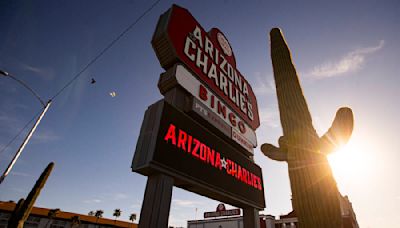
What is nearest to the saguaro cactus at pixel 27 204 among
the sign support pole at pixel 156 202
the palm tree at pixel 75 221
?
the sign support pole at pixel 156 202

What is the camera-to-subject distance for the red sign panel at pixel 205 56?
6730mm

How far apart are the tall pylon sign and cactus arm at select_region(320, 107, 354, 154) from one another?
3.44 metres

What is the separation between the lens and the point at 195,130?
6.06 metres

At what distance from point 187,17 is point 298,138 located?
6.76 meters

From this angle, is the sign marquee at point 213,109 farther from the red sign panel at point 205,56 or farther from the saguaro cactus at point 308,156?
the saguaro cactus at point 308,156

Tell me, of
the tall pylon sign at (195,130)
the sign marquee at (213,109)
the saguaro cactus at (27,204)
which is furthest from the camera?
the saguaro cactus at (27,204)

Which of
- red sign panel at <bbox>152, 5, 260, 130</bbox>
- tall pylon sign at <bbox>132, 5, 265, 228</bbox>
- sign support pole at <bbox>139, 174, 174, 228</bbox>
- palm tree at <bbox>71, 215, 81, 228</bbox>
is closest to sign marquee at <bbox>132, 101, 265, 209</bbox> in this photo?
tall pylon sign at <bbox>132, 5, 265, 228</bbox>

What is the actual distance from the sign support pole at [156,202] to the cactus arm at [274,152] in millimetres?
2964

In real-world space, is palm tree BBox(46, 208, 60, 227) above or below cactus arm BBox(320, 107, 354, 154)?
above

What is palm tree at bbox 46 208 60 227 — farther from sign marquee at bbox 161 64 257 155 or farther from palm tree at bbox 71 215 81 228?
sign marquee at bbox 161 64 257 155

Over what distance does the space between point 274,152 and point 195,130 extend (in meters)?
3.68

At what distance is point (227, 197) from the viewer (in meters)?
6.47

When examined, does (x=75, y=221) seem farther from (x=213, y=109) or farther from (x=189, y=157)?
(x=189, y=157)

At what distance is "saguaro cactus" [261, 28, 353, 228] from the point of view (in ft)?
6.97
